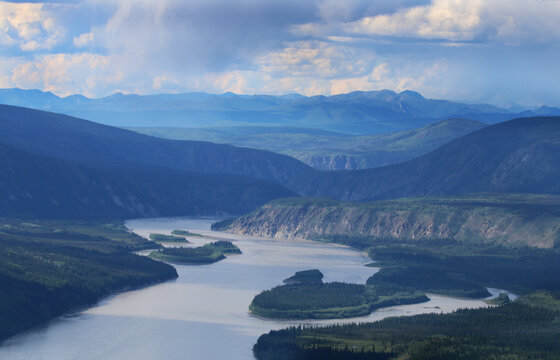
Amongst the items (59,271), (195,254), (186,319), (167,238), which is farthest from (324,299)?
(167,238)

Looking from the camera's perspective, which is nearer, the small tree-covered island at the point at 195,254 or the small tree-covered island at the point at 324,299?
the small tree-covered island at the point at 324,299

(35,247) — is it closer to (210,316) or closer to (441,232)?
(210,316)

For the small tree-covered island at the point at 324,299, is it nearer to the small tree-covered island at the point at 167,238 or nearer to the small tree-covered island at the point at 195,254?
the small tree-covered island at the point at 195,254

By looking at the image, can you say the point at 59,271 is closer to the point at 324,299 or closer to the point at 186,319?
the point at 186,319

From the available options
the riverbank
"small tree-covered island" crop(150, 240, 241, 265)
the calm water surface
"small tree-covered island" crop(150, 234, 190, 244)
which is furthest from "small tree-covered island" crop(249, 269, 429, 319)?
"small tree-covered island" crop(150, 234, 190, 244)

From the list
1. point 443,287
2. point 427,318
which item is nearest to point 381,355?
point 427,318

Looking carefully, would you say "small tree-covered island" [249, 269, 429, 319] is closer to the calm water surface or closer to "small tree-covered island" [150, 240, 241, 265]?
the calm water surface

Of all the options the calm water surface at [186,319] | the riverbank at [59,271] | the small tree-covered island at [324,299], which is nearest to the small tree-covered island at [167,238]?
the riverbank at [59,271]

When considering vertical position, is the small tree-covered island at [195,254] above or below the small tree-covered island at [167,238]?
below
